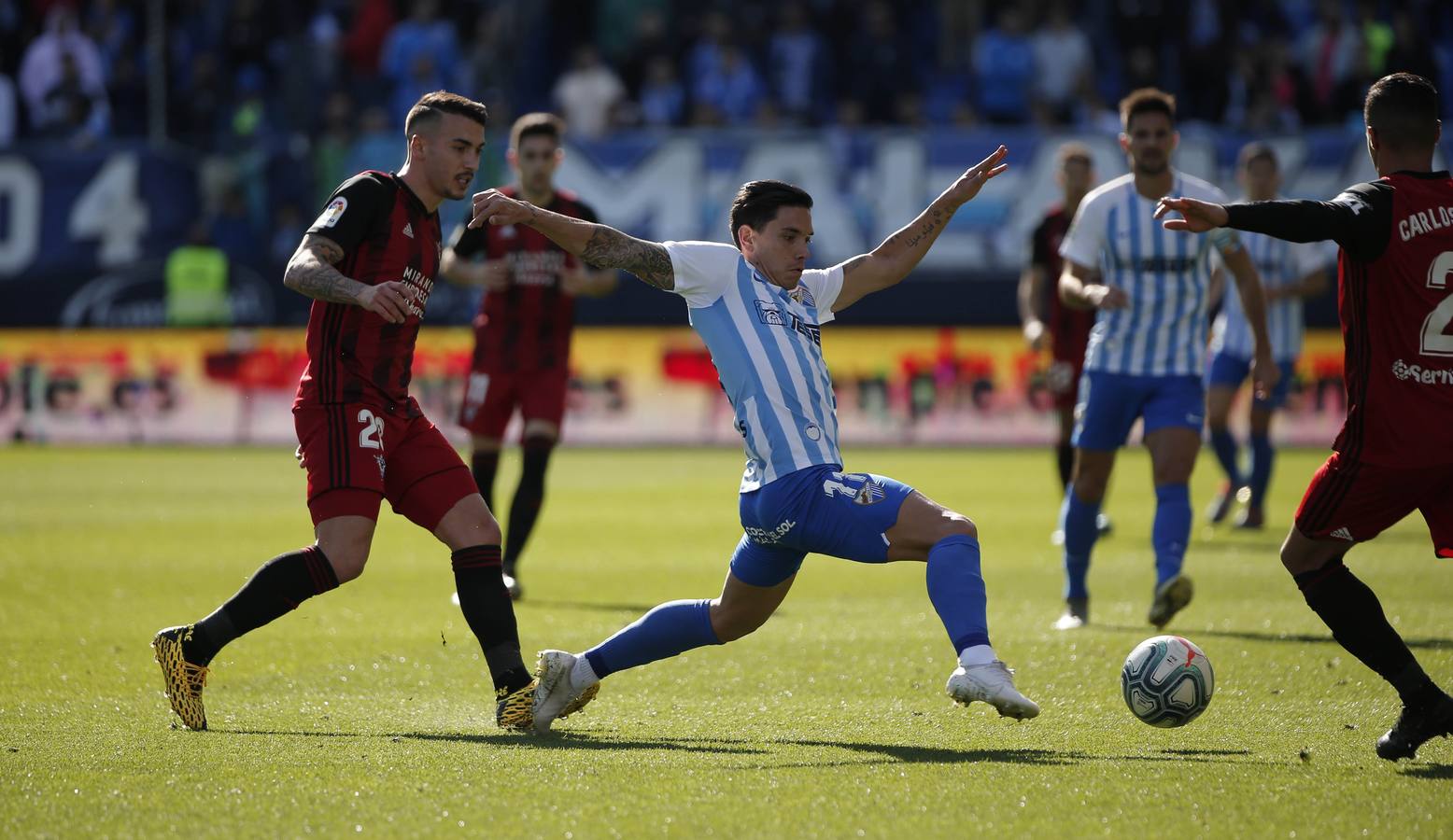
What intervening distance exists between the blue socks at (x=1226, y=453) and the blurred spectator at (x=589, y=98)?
1187 centimetres

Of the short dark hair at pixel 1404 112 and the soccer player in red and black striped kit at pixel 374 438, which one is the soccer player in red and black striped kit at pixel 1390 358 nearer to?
the short dark hair at pixel 1404 112

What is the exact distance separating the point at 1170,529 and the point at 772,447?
3170 millimetres

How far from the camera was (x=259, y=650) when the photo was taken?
7668 mm

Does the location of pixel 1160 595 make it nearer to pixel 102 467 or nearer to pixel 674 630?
pixel 674 630

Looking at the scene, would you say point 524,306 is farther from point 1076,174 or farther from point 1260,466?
point 1260,466

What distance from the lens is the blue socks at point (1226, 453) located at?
42.1ft

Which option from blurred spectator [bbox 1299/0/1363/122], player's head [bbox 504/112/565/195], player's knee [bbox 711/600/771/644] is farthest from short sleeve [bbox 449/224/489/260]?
blurred spectator [bbox 1299/0/1363/122]

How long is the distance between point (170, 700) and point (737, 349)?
224 centimetres

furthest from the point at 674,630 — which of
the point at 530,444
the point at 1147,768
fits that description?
the point at 530,444

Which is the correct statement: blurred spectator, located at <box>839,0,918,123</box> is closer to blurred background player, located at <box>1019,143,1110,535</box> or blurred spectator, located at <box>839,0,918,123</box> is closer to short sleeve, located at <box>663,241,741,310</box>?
blurred background player, located at <box>1019,143,1110,535</box>

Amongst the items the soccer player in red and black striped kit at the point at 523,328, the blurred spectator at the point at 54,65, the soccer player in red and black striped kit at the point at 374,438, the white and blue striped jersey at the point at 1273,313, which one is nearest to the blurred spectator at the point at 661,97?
the blurred spectator at the point at 54,65

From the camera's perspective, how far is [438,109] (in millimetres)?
6215

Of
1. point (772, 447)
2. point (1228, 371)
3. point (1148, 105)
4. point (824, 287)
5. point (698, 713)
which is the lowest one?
point (698, 713)

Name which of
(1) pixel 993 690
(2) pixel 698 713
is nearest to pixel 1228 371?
(2) pixel 698 713
